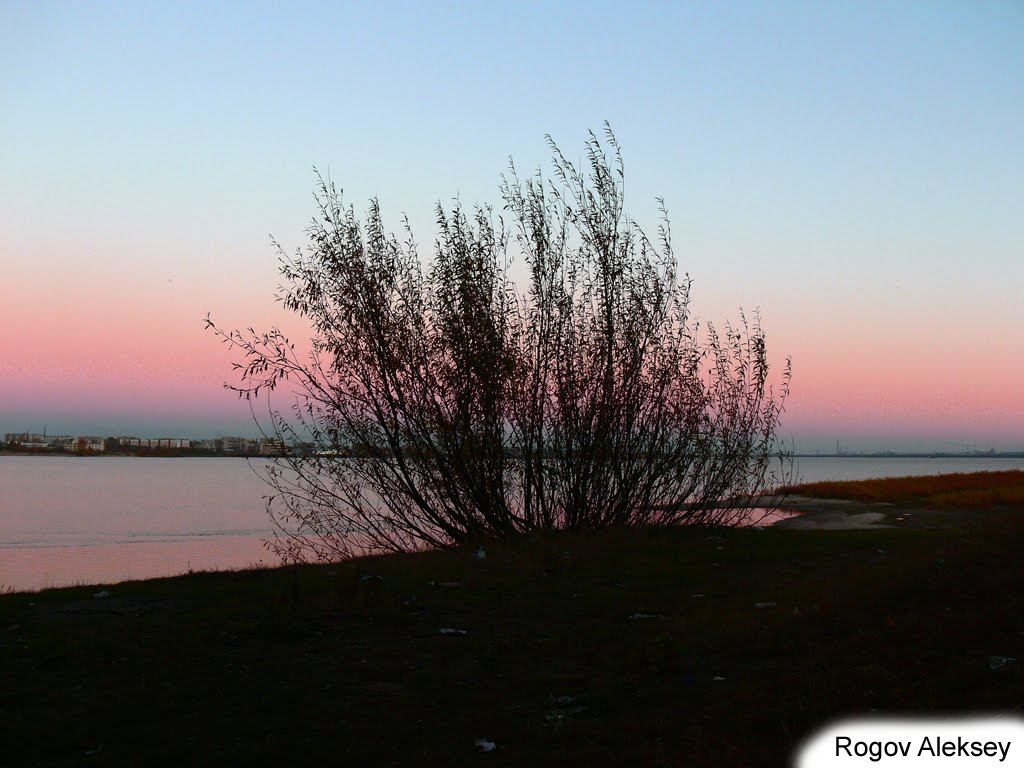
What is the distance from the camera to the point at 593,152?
16234 mm

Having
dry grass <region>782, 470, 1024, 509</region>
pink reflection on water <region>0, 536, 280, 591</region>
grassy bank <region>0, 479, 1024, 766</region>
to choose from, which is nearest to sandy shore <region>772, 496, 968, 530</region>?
dry grass <region>782, 470, 1024, 509</region>

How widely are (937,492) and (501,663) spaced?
3209 cm

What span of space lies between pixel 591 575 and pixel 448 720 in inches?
246

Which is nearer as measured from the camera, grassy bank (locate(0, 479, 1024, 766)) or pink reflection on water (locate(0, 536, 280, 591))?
grassy bank (locate(0, 479, 1024, 766))

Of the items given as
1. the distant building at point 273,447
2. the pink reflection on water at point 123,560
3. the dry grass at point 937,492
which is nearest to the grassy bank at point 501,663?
the distant building at point 273,447

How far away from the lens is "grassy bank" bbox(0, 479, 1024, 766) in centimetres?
534

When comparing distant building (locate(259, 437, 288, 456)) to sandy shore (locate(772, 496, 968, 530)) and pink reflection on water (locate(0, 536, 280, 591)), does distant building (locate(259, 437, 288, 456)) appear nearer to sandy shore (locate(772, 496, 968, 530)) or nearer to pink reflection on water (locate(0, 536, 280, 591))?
pink reflection on water (locate(0, 536, 280, 591))

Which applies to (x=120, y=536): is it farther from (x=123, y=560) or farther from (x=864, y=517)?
(x=864, y=517)

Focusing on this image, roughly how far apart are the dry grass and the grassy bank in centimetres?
1641

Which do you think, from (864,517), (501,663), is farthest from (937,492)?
(501,663)

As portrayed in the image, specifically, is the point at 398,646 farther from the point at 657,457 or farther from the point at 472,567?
the point at 657,457

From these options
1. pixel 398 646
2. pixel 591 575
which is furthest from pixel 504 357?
pixel 398 646

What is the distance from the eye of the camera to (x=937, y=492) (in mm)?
35062

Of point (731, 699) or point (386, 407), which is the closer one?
point (731, 699)
